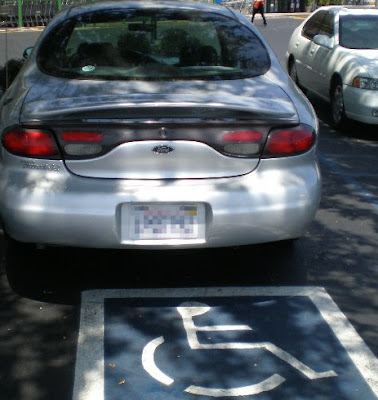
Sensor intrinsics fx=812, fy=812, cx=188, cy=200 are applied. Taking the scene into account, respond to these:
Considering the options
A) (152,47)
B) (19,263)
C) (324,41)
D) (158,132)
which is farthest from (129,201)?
(324,41)

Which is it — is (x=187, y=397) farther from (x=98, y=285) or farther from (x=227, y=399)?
(x=98, y=285)

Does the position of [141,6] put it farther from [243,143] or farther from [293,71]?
[293,71]

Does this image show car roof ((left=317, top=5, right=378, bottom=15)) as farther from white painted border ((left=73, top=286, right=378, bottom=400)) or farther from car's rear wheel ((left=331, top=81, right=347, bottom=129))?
white painted border ((left=73, top=286, right=378, bottom=400))

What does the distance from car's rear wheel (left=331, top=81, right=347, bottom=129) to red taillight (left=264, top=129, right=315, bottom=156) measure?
17.8ft

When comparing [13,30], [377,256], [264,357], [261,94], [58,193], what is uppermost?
[261,94]

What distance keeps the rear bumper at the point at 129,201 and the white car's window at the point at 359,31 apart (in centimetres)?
628

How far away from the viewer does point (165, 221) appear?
14.6ft

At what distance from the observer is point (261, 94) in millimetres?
4805

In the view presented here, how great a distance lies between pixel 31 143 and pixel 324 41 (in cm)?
677

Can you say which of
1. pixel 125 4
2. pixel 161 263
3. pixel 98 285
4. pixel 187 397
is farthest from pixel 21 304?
pixel 125 4

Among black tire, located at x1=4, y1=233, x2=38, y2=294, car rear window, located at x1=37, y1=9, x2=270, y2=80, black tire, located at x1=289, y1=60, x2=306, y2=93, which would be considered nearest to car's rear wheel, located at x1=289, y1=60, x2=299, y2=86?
black tire, located at x1=289, y1=60, x2=306, y2=93

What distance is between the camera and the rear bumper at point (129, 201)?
4.38m

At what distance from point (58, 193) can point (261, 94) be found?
134 centimetres

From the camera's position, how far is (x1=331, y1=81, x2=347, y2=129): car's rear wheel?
32.8 feet
